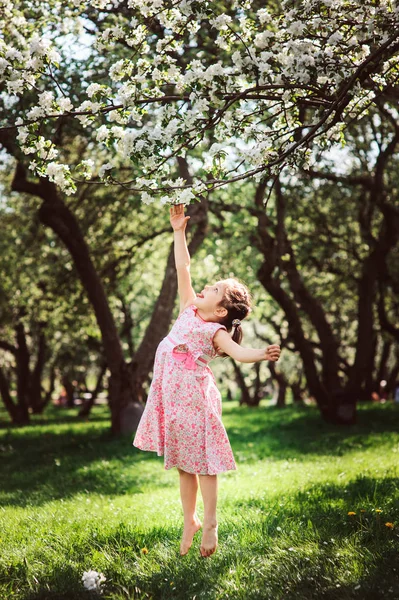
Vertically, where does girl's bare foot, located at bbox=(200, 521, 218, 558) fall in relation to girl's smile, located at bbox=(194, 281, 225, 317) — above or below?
below

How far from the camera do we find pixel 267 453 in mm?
10531

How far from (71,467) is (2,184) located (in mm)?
9710

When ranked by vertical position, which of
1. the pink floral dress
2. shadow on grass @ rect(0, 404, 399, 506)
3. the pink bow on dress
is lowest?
shadow on grass @ rect(0, 404, 399, 506)

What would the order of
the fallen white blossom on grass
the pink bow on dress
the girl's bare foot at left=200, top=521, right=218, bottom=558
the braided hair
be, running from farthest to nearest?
the braided hair → the pink bow on dress → the girl's bare foot at left=200, top=521, right=218, bottom=558 → the fallen white blossom on grass

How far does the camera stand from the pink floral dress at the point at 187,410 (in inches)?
168

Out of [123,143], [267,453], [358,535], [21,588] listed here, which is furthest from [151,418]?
[267,453]

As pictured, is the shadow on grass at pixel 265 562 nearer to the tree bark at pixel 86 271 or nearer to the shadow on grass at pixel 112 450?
the shadow on grass at pixel 112 450

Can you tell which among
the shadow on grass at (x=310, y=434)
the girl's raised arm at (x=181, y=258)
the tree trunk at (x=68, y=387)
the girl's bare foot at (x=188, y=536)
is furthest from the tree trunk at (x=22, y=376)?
the girl's bare foot at (x=188, y=536)

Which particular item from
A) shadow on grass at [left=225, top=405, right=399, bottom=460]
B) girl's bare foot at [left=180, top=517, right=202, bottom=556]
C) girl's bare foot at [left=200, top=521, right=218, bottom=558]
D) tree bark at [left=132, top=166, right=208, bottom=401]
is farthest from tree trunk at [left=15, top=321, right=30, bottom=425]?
girl's bare foot at [left=200, top=521, right=218, bottom=558]

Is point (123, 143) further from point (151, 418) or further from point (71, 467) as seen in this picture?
point (71, 467)

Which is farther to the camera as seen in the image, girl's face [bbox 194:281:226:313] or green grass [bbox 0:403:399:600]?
girl's face [bbox 194:281:226:313]

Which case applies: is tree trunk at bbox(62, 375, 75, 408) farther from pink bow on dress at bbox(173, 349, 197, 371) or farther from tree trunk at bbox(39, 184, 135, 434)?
pink bow on dress at bbox(173, 349, 197, 371)

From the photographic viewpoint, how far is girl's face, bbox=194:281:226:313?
453 cm

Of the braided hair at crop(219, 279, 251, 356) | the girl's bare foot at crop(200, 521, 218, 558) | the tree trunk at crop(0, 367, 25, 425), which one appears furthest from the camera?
the tree trunk at crop(0, 367, 25, 425)
